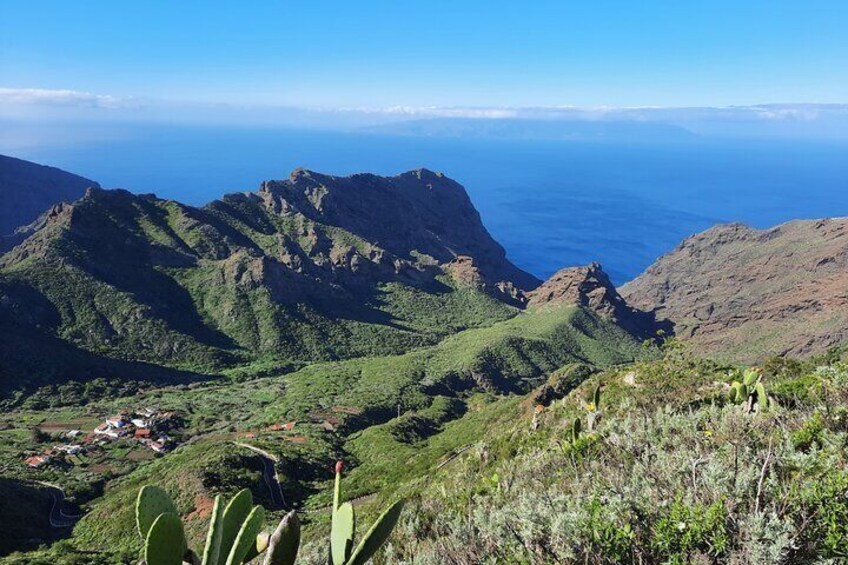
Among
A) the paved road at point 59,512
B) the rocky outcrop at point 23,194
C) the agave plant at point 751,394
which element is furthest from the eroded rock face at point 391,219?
the rocky outcrop at point 23,194

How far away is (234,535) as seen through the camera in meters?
5.05

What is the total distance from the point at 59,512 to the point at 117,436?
15996 millimetres

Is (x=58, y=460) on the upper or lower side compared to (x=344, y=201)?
lower

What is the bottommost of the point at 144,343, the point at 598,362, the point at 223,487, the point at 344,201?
the point at 598,362

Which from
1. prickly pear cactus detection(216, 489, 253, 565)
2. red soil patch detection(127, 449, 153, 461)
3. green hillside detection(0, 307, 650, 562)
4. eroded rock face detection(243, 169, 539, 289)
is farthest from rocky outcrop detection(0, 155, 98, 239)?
prickly pear cactus detection(216, 489, 253, 565)

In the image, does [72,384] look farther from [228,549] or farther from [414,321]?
[228,549]

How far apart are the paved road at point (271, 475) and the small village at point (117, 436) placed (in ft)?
44.0

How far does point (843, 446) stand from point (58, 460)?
5148cm

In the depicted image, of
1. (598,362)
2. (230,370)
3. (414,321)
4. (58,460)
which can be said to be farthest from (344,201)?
(58,460)

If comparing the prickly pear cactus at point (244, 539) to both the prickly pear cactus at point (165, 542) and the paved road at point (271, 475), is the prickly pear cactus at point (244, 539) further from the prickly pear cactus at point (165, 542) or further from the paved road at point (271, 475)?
the paved road at point (271, 475)

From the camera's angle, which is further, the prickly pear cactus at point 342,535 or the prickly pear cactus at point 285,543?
the prickly pear cactus at point 342,535

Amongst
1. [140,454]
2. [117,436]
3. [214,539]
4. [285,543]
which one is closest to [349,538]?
[285,543]

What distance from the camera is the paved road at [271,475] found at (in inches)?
1266

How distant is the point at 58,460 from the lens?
4216 cm
